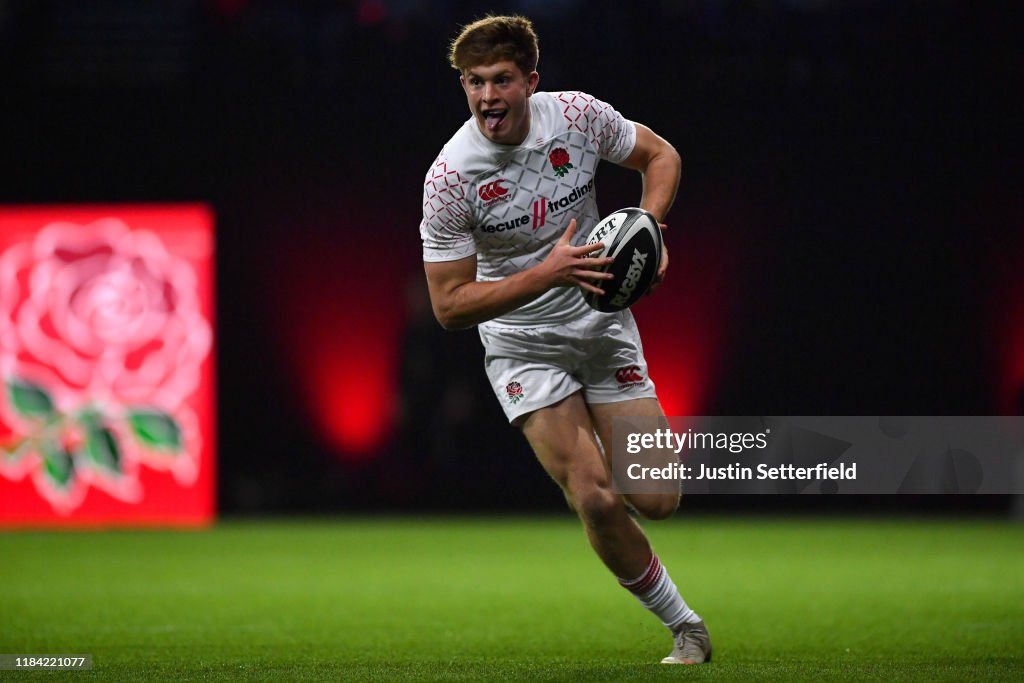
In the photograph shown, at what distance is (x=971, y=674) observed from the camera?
3674mm

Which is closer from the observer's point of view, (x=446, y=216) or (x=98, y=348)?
(x=446, y=216)

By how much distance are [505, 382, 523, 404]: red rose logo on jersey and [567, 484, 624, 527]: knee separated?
335mm

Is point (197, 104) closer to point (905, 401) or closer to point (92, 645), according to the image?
point (905, 401)

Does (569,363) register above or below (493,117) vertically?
below

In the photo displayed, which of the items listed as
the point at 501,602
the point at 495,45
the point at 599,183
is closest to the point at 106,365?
the point at 599,183

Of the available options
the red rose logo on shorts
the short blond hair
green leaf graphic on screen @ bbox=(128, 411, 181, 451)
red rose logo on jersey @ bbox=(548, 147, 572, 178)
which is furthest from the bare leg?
green leaf graphic on screen @ bbox=(128, 411, 181, 451)

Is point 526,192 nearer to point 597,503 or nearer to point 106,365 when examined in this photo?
point 597,503

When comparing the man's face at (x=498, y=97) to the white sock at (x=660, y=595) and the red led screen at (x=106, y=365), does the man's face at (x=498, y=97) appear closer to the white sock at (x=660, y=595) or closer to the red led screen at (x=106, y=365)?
the white sock at (x=660, y=595)

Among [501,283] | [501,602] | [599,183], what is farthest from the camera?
[599,183]

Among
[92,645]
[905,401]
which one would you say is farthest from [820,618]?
[905,401]

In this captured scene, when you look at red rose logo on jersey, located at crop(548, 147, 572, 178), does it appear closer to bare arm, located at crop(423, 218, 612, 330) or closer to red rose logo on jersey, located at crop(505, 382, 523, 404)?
bare arm, located at crop(423, 218, 612, 330)

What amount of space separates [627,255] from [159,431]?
20.7 ft

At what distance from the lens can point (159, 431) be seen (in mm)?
9359

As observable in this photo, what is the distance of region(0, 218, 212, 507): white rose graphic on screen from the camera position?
368 inches
